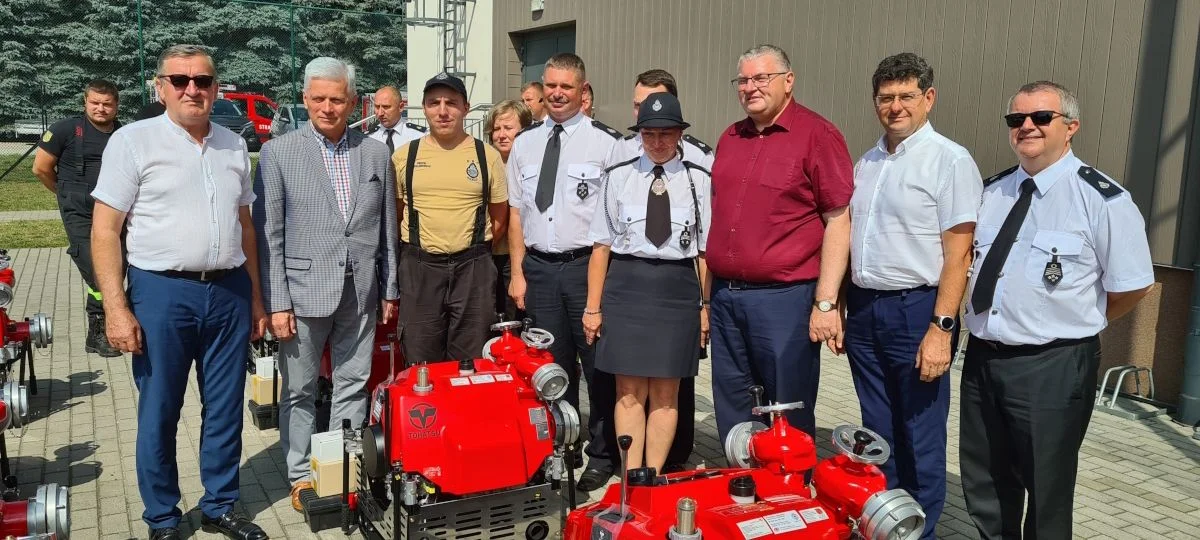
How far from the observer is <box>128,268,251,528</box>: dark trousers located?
3652 millimetres

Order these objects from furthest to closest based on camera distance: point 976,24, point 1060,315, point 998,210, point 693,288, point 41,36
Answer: point 41,36 < point 976,24 < point 693,288 < point 998,210 < point 1060,315

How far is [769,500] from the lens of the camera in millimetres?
2672

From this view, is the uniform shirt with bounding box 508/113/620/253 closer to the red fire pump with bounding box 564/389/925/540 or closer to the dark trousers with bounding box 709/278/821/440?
the dark trousers with bounding box 709/278/821/440

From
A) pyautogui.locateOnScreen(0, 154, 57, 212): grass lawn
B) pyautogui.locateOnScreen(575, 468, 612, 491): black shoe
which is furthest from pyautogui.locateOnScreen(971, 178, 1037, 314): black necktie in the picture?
pyautogui.locateOnScreen(0, 154, 57, 212): grass lawn

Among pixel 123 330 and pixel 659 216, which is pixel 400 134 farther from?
pixel 123 330

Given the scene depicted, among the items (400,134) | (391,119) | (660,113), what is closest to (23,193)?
(391,119)

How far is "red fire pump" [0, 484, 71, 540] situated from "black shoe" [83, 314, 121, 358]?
5.20 m

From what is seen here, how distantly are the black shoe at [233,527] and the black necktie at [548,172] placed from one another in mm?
2035

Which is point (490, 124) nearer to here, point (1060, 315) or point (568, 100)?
point (568, 100)

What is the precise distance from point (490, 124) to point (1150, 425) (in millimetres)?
4773

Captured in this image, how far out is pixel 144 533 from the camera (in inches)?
161

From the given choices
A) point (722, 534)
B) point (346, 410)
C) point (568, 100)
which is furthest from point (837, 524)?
point (568, 100)

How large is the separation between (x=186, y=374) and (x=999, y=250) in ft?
10.7

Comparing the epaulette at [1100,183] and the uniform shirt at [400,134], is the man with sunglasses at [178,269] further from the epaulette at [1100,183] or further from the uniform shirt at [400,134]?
→ the uniform shirt at [400,134]
